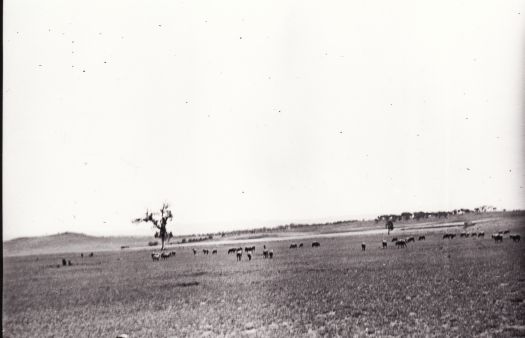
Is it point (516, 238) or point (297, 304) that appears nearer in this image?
point (297, 304)

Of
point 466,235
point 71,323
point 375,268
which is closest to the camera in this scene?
point 71,323

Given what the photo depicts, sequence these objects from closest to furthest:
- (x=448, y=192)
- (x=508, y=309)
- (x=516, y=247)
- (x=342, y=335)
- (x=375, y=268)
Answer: (x=342, y=335) < (x=508, y=309) < (x=448, y=192) < (x=375, y=268) < (x=516, y=247)

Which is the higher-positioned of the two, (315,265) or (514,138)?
(514,138)

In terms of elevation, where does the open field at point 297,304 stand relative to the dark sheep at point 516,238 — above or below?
below

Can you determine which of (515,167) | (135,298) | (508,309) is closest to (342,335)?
(508,309)

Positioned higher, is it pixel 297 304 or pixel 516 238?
pixel 516 238

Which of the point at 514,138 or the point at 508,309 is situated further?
the point at 514,138

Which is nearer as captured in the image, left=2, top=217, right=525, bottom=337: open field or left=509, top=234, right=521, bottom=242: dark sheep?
left=2, top=217, right=525, bottom=337: open field

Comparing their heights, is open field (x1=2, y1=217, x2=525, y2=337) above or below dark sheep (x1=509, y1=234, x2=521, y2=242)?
below

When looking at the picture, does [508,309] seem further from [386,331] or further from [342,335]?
[342,335]

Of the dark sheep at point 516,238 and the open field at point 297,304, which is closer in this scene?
the open field at point 297,304

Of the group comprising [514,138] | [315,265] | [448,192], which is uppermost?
[514,138]
